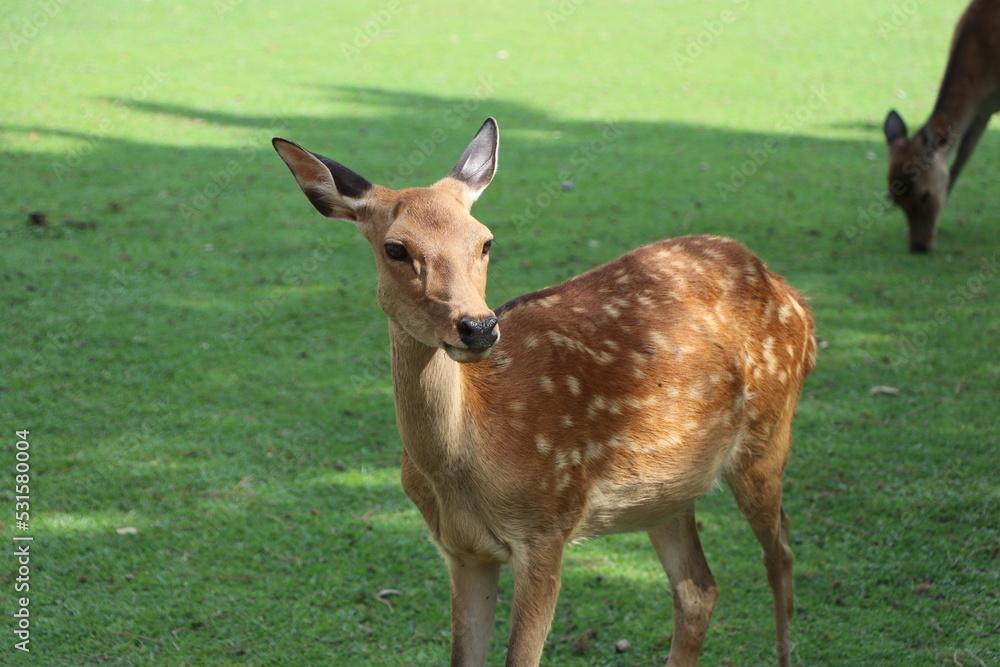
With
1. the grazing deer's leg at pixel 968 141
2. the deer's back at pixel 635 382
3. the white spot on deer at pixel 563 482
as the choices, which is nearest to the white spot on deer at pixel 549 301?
the deer's back at pixel 635 382

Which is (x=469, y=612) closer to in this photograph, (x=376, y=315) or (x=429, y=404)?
(x=429, y=404)

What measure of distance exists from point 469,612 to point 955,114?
704cm

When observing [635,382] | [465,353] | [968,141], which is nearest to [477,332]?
[465,353]

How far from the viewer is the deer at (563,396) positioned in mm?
3051

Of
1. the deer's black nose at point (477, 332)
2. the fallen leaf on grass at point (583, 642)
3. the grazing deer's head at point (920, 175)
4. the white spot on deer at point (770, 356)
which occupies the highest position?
the deer's black nose at point (477, 332)

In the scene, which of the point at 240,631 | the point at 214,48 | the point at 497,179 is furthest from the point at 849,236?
the point at 214,48

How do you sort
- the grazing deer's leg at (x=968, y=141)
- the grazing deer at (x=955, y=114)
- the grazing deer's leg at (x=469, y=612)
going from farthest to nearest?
the grazing deer's leg at (x=968, y=141) → the grazing deer at (x=955, y=114) → the grazing deer's leg at (x=469, y=612)

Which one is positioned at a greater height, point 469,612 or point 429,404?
point 429,404

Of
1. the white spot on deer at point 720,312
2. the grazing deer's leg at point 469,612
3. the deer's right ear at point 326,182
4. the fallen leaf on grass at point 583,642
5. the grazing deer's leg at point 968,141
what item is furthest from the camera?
the grazing deer's leg at point 968,141

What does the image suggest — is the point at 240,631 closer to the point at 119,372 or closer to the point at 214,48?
the point at 119,372

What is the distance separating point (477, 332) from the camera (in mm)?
2721

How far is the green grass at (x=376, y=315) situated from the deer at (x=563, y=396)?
70 centimetres

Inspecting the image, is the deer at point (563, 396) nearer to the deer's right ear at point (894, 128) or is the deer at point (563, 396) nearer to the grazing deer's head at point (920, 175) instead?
the grazing deer's head at point (920, 175)

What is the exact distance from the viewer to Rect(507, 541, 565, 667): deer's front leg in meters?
3.20
